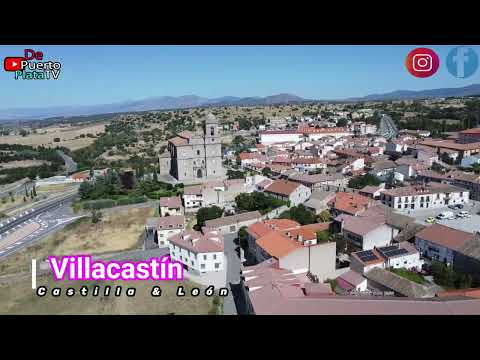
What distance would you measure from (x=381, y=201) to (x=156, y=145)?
44.6ft

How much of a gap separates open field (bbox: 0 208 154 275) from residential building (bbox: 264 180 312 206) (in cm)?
320

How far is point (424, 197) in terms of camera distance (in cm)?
905

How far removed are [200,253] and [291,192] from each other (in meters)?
4.41

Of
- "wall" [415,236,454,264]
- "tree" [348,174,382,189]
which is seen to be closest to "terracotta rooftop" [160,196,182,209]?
"tree" [348,174,382,189]

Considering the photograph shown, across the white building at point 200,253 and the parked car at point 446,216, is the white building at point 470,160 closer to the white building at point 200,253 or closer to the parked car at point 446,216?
the parked car at point 446,216

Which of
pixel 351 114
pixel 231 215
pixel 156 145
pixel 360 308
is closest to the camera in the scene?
pixel 360 308

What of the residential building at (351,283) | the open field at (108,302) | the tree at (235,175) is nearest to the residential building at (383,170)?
the tree at (235,175)

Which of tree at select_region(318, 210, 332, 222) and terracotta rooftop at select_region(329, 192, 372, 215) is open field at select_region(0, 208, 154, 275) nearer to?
tree at select_region(318, 210, 332, 222)
